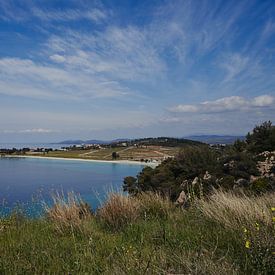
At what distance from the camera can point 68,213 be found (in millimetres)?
5363

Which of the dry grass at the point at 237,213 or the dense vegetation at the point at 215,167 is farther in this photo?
the dense vegetation at the point at 215,167

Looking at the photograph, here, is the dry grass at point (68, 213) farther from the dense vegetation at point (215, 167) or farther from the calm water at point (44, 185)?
the dense vegetation at point (215, 167)

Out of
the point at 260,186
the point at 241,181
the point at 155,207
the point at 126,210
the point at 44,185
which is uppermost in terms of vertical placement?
the point at 126,210

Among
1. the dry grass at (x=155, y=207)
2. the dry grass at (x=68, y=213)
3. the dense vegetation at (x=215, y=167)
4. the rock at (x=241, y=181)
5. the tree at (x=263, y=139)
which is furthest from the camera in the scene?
the tree at (x=263, y=139)

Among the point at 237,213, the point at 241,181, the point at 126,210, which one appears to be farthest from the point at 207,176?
the point at 237,213

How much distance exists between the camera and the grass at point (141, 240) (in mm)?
2768

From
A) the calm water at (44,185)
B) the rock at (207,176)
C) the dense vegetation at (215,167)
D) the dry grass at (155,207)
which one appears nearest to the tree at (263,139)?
the dense vegetation at (215,167)

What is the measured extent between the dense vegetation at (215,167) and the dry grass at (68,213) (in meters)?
12.5

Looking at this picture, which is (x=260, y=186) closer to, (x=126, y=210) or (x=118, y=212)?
(x=126, y=210)

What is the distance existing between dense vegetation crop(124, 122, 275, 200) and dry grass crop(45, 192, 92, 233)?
12462mm

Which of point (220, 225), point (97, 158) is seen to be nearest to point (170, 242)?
point (220, 225)

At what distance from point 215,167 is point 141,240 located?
18.9 m

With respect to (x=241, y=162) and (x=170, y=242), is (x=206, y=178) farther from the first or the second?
(x=170, y=242)

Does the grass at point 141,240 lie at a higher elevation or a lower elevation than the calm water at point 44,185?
higher
